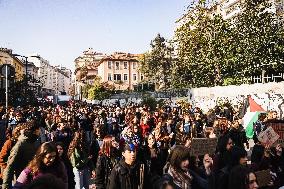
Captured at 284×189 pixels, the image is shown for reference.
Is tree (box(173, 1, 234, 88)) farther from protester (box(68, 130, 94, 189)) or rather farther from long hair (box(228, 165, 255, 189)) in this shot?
long hair (box(228, 165, 255, 189))

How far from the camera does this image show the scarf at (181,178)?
17.9 feet

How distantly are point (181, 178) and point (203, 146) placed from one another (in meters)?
2.33

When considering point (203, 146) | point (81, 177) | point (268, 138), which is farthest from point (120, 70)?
point (203, 146)

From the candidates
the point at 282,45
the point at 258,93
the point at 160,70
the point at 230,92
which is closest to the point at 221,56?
the point at 282,45

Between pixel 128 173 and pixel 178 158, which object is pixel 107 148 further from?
pixel 178 158

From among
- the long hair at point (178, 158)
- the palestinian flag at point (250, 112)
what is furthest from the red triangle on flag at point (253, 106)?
the long hair at point (178, 158)

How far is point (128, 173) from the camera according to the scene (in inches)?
218

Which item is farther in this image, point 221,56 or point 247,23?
point 221,56

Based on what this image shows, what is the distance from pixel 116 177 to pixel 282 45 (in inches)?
1399

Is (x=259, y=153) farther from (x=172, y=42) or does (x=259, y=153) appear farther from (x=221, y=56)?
(x=172, y=42)

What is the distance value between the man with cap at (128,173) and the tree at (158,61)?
64006 mm

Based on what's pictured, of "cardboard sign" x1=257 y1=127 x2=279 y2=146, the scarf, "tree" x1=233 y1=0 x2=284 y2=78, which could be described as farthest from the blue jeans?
"tree" x1=233 y1=0 x2=284 y2=78

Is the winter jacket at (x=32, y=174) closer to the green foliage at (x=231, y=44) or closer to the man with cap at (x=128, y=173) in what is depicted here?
the man with cap at (x=128, y=173)

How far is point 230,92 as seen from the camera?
1252 inches
